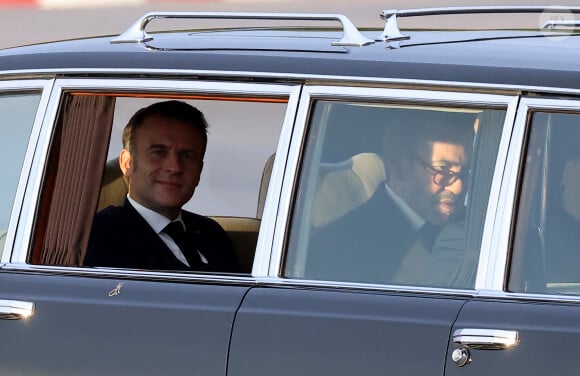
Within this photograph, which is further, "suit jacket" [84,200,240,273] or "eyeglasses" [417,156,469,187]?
"suit jacket" [84,200,240,273]

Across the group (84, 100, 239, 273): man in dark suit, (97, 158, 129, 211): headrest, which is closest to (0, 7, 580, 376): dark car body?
(84, 100, 239, 273): man in dark suit

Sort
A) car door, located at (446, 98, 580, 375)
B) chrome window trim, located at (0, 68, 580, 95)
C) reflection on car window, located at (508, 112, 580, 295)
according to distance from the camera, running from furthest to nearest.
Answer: chrome window trim, located at (0, 68, 580, 95) → reflection on car window, located at (508, 112, 580, 295) → car door, located at (446, 98, 580, 375)

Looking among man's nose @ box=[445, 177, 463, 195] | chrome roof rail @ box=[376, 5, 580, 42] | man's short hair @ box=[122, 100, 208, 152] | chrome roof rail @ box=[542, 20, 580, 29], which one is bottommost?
man's nose @ box=[445, 177, 463, 195]

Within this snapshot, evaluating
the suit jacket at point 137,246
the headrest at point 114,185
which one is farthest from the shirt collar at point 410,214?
the headrest at point 114,185

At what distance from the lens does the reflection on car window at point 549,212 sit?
424 cm

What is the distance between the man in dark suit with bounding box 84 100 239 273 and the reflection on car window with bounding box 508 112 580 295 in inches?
45.8

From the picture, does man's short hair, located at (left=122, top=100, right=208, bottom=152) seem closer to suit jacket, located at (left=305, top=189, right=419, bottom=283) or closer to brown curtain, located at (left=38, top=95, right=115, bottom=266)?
brown curtain, located at (left=38, top=95, right=115, bottom=266)

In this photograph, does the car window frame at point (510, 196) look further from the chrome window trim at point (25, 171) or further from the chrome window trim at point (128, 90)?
the chrome window trim at point (25, 171)

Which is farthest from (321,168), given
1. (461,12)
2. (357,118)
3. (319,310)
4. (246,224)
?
(246,224)

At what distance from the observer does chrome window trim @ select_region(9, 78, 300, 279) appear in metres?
4.62

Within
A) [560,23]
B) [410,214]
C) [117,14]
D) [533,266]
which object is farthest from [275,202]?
[117,14]

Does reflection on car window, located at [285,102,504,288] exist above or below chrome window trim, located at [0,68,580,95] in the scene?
below

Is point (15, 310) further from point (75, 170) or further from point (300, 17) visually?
point (300, 17)

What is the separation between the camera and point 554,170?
4.31 meters
